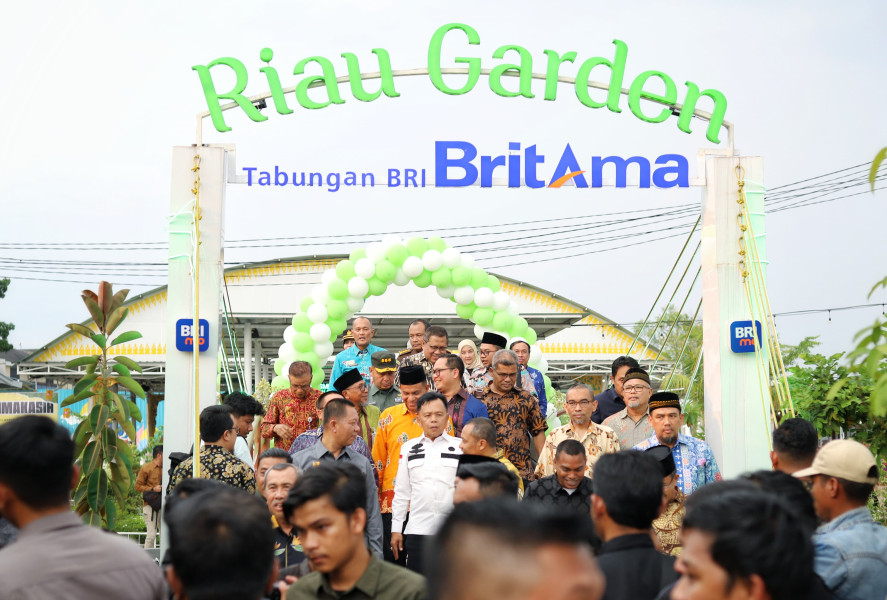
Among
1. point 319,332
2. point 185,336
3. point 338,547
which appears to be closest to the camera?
point 338,547

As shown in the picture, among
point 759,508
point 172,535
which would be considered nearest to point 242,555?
point 172,535

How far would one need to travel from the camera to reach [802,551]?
2.49 metres

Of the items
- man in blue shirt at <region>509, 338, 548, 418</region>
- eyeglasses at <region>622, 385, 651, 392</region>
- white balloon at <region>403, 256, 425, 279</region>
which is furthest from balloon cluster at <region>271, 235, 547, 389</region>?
eyeglasses at <region>622, 385, 651, 392</region>

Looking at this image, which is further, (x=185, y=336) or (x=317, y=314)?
(x=317, y=314)

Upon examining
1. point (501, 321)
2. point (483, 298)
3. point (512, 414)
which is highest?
point (483, 298)

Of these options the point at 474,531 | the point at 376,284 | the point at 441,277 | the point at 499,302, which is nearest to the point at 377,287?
the point at 376,284

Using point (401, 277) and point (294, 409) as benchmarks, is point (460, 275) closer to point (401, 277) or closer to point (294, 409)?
point (401, 277)

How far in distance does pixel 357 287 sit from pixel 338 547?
8149mm

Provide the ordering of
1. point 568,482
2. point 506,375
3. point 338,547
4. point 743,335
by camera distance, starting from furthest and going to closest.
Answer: point 743,335 < point 506,375 < point 568,482 < point 338,547

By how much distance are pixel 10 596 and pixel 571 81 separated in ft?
27.0

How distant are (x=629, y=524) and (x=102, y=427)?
6.50 metres

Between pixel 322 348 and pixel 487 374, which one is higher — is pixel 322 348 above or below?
above

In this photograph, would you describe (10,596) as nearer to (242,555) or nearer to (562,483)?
(242,555)

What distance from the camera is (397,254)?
11.5 metres
